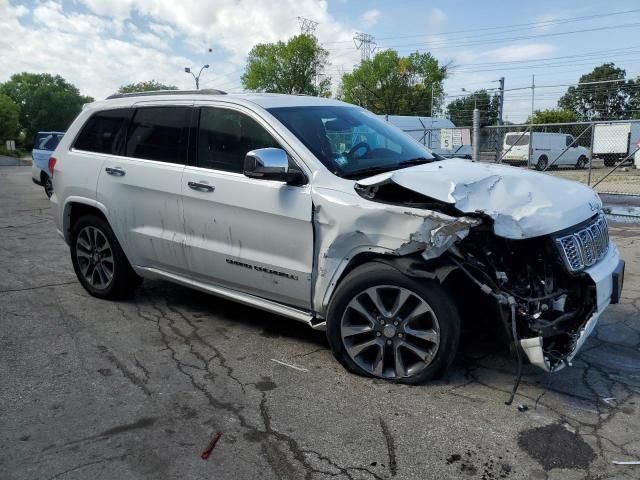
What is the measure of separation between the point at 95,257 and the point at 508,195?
148 inches

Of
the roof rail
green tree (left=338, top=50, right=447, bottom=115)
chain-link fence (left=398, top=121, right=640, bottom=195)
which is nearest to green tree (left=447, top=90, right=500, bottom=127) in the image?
green tree (left=338, top=50, right=447, bottom=115)

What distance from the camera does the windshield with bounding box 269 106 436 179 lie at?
12.6 ft

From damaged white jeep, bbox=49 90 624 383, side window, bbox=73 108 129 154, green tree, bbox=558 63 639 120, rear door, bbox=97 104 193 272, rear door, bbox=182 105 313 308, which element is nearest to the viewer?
damaged white jeep, bbox=49 90 624 383

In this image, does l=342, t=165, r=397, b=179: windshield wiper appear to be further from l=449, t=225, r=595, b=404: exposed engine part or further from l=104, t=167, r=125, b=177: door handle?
l=104, t=167, r=125, b=177: door handle

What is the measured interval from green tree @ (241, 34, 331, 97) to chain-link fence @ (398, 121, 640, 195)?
136 feet

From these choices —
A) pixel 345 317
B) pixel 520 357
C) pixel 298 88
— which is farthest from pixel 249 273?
pixel 298 88

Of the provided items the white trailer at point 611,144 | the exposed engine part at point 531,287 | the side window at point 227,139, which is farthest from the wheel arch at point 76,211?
the white trailer at point 611,144

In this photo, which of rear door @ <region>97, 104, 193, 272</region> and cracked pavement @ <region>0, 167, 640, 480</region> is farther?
rear door @ <region>97, 104, 193, 272</region>

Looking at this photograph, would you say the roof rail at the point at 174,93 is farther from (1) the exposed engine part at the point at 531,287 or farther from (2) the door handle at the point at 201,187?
(1) the exposed engine part at the point at 531,287

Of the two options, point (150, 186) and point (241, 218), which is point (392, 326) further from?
point (150, 186)

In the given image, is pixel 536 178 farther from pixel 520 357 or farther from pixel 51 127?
pixel 51 127

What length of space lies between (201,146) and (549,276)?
8.75ft

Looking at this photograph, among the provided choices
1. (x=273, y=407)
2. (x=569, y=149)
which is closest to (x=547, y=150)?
(x=569, y=149)

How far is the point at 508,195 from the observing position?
131 inches
